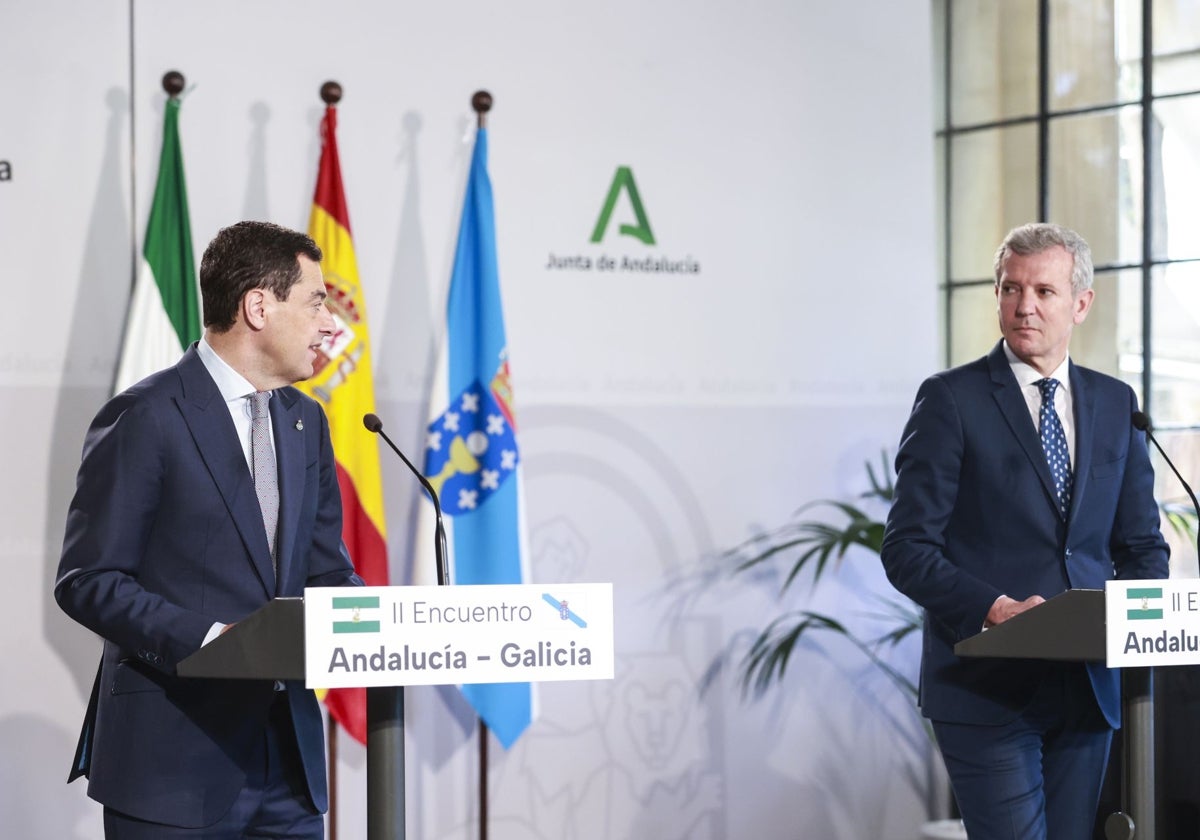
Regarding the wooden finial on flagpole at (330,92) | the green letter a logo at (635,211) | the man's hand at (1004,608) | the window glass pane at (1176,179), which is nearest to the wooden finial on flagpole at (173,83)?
the wooden finial on flagpole at (330,92)

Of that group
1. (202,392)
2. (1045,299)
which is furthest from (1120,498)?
(202,392)

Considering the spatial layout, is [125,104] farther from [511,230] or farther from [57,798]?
[57,798]

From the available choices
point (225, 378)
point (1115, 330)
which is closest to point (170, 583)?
point (225, 378)

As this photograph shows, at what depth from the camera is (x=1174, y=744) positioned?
4.08 meters

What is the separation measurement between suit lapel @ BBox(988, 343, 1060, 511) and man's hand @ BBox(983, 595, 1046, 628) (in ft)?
1.12

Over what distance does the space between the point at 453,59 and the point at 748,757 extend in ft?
8.65

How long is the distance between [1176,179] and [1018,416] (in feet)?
8.78

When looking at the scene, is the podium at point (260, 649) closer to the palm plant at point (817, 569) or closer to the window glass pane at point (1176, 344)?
the palm plant at point (817, 569)

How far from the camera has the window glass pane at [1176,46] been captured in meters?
5.05

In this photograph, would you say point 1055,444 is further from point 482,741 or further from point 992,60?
point 992,60

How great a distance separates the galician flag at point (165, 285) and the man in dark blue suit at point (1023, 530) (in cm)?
224

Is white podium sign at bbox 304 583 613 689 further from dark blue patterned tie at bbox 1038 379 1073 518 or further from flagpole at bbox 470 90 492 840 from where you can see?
→ flagpole at bbox 470 90 492 840

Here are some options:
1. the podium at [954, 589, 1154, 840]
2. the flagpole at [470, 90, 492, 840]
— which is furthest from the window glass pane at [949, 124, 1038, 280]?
the podium at [954, 589, 1154, 840]

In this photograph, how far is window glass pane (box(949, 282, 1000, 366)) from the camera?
5613mm
